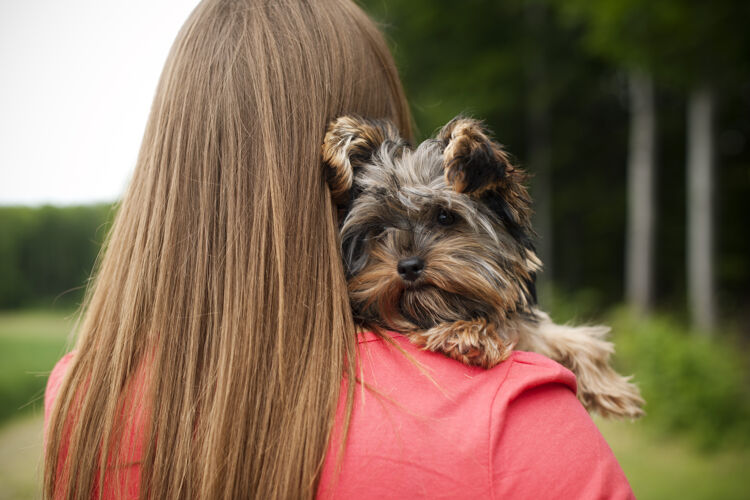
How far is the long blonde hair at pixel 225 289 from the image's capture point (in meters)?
1.39

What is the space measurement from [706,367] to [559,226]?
13.8 metres

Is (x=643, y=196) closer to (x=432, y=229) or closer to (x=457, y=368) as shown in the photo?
(x=432, y=229)

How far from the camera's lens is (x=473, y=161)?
5.69 ft

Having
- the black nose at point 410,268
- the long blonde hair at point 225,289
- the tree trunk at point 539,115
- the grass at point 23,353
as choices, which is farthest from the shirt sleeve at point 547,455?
the tree trunk at point 539,115

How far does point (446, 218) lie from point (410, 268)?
208 millimetres

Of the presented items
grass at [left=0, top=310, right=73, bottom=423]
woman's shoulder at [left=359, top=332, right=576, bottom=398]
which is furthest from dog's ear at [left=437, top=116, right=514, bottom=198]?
grass at [left=0, top=310, right=73, bottom=423]

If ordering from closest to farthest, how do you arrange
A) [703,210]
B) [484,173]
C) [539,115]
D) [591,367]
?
Answer: [484,173] → [591,367] → [703,210] → [539,115]

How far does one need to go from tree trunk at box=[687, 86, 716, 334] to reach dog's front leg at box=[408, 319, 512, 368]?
796 cm

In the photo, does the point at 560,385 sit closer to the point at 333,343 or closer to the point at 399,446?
the point at 399,446

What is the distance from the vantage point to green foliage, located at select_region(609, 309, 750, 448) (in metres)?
6.58

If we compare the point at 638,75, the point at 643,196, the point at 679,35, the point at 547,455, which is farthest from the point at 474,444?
the point at 643,196

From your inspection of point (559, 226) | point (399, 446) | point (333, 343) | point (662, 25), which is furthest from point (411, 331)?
point (559, 226)

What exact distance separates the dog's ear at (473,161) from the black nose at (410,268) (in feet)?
0.82

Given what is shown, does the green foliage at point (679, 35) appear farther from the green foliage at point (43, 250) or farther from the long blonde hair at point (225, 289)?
the long blonde hair at point (225, 289)
